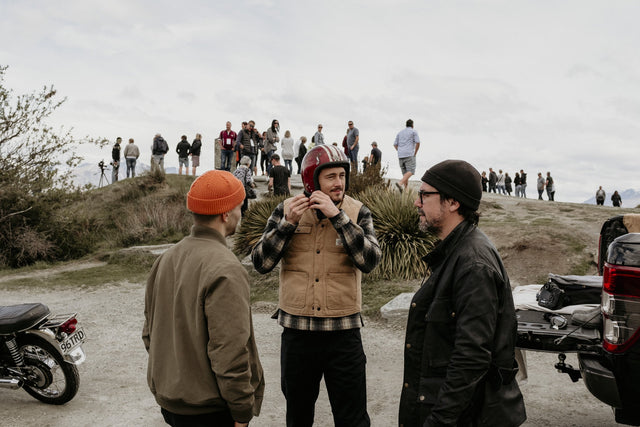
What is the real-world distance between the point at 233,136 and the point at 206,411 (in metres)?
17.1

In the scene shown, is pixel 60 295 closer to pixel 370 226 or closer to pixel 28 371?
pixel 28 371

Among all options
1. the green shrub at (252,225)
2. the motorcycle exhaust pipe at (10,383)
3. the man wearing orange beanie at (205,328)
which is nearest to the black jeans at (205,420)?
the man wearing orange beanie at (205,328)

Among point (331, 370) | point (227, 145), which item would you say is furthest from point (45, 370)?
point (227, 145)

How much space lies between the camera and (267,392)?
503 cm

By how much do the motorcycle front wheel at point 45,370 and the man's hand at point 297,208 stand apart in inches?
112

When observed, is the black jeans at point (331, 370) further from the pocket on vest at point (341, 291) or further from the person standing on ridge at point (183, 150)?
the person standing on ridge at point (183, 150)

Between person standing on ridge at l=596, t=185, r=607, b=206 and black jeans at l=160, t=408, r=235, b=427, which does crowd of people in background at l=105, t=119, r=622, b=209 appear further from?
black jeans at l=160, t=408, r=235, b=427

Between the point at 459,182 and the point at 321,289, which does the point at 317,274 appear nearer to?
the point at 321,289

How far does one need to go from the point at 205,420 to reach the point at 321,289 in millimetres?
1032

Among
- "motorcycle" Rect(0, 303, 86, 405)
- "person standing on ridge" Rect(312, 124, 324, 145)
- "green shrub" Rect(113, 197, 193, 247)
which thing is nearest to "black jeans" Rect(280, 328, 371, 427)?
"motorcycle" Rect(0, 303, 86, 405)

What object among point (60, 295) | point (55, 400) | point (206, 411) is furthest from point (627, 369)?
point (60, 295)

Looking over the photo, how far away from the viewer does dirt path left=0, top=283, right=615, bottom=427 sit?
4383 millimetres

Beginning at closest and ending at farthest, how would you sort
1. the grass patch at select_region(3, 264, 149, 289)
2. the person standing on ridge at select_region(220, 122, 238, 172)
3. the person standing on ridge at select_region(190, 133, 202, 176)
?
the grass patch at select_region(3, 264, 149, 289)
the person standing on ridge at select_region(220, 122, 238, 172)
the person standing on ridge at select_region(190, 133, 202, 176)

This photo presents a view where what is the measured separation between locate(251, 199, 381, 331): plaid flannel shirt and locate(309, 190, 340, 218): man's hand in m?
0.04
